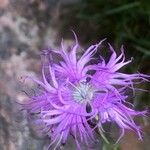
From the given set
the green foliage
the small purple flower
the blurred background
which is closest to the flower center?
the small purple flower

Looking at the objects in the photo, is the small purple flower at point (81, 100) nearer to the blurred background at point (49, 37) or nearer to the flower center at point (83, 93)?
the flower center at point (83, 93)

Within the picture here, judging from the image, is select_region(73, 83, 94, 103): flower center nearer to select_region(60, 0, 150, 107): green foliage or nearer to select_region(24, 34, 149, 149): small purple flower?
select_region(24, 34, 149, 149): small purple flower

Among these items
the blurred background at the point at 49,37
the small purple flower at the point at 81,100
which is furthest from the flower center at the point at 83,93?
the blurred background at the point at 49,37

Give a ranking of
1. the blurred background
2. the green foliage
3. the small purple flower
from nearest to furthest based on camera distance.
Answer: the small purple flower
the blurred background
the green foliage

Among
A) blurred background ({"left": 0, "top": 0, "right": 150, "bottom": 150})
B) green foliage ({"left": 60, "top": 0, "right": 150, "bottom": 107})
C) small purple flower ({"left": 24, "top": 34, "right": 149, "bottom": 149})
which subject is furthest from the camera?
green foliage ({"left": 60, "top": 0, "right": 150, "bottom": 107})

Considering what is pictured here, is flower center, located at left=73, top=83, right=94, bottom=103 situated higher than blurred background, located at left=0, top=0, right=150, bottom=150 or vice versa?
blurred background, located at left=0, top=0, right=150, bottom=150

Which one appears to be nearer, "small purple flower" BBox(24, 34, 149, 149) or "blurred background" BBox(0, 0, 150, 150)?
"small purple flower" BBox(24, 34, 149, 149)

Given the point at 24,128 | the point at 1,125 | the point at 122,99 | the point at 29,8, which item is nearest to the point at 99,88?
the point at 122,99
